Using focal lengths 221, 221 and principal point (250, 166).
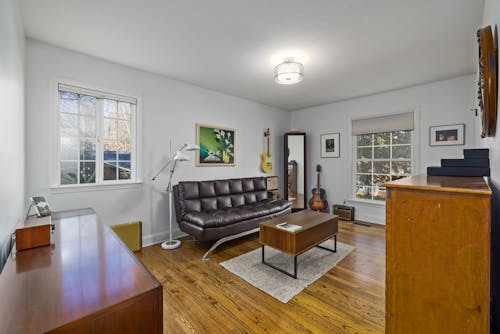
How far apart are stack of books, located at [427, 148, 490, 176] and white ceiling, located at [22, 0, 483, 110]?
4.48 ft

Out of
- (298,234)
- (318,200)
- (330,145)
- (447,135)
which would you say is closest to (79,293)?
(298,234)

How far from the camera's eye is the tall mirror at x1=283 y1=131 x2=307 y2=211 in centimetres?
521

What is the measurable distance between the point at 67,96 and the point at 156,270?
2317mm

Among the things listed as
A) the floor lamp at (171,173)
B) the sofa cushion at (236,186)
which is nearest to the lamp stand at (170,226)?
the floor lamp at (171,173)

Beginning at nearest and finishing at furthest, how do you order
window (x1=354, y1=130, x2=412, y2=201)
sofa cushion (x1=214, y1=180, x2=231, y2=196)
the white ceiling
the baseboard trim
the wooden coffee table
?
the white ceiling
the wooden coffee table
the baseboard trim
sofa cushion (x1=214, y1=180, x2=231, y2=196)
window (x1=354, y1=130, x2=412, y2=201)

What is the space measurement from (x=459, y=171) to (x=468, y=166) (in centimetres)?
7

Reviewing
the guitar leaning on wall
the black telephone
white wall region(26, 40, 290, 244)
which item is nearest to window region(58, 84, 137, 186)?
white wall region(26, 40, 290, 244)

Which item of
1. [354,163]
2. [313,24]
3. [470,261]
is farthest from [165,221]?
[354,163]

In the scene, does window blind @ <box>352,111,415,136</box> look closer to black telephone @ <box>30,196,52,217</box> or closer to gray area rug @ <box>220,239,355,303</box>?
gray area rug @ <box>220,239,355,303</box>

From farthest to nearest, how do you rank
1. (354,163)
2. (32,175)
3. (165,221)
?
(354,163), (165,221), (32,175)

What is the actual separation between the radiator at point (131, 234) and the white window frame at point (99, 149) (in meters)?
0.53

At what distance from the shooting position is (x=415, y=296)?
0.87 m

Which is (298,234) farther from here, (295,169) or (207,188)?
(295,169)

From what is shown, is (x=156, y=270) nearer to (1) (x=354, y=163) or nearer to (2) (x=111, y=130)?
(2) (x=111, y=130)
